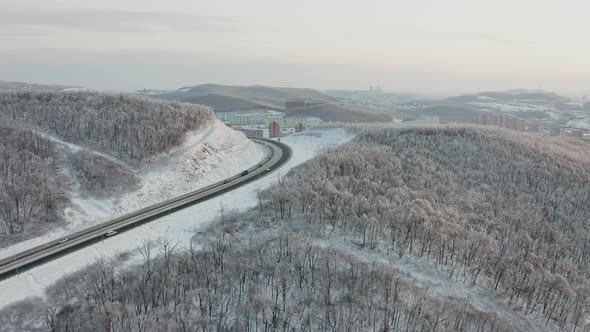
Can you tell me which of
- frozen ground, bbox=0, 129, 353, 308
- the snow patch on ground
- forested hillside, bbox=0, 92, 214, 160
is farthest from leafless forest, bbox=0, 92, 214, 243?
the snow patch on ground

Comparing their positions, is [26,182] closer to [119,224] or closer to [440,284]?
[119,224]

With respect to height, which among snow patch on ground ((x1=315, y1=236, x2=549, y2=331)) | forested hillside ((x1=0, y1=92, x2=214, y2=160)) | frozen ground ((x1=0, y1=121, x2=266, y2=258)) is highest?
forested hillside ((x1=0, y1=92, x2=214, y2=160))

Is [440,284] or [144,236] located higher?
[144,236]

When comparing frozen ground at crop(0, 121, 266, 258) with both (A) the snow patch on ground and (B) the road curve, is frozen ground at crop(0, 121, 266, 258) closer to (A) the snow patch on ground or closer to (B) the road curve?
(B) the road curve

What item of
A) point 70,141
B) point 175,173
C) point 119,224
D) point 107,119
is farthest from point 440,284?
point 107,119

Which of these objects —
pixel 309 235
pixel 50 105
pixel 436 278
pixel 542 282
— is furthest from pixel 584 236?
pixel 50 105

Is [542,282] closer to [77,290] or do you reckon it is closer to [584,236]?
[584,236]
